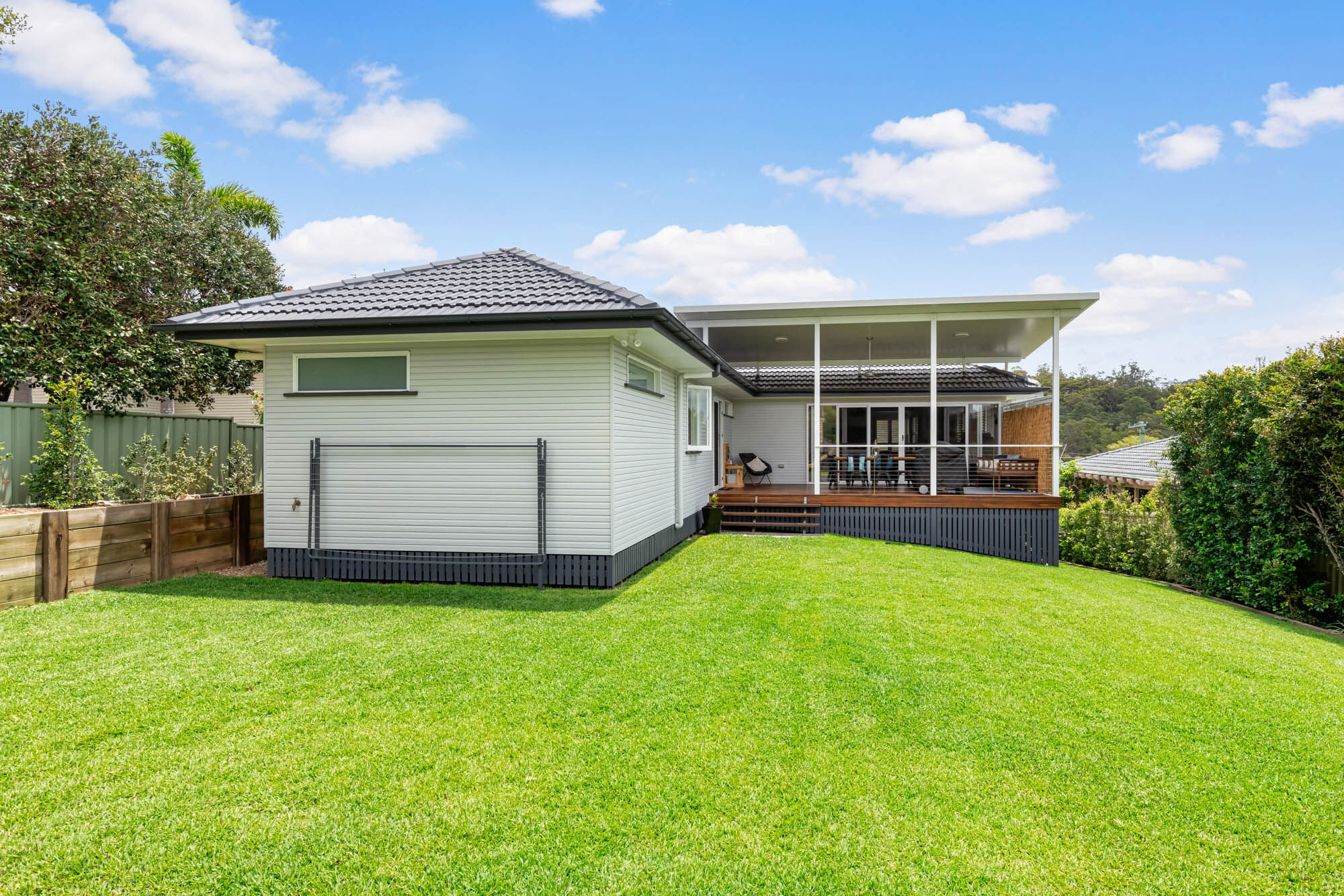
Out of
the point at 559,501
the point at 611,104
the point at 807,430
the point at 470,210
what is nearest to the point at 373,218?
the point at 470,210

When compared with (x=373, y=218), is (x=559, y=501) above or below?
below

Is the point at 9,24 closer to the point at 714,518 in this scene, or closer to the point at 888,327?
the point at 714,518

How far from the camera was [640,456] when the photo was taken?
346 inches

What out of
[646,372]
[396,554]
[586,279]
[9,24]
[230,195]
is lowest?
[396,554]

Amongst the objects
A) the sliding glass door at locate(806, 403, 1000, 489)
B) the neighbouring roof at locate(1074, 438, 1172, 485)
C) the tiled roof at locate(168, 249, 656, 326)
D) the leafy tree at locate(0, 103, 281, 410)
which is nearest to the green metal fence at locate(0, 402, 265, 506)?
the leafy tree at locate(0, 103, 281, 410)

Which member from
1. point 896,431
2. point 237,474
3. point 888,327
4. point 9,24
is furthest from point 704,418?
point 9,24

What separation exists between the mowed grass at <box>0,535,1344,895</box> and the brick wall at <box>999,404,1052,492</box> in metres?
6.38

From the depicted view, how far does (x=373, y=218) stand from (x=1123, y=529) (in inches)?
1002

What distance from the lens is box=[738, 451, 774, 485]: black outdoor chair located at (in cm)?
1691

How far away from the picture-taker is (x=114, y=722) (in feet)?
12.8

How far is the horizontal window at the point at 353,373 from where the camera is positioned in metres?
7.93

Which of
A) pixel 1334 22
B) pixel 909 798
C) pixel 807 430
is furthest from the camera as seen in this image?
pixel 807 430

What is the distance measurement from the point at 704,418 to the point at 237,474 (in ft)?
24.5

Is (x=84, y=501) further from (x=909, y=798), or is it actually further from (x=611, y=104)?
(x=611, y=104)
